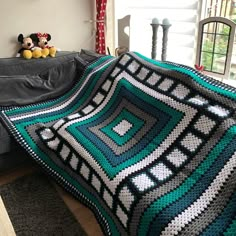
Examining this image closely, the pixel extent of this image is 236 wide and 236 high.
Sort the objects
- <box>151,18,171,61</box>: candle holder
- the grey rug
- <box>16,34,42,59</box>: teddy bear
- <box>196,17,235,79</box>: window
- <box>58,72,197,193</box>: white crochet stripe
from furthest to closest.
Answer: <box>16,34,42,59</box>: teddy bear
<box>151,18,171,61</box>: candle holder
<box>196,17,235,79</box>: window
the grey rug
<box>58,72,197,193</box>: white crochet stripe

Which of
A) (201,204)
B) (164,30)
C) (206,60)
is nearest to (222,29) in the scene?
(206,60)

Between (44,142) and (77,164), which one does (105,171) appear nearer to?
(77,164)

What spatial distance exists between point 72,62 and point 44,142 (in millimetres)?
849

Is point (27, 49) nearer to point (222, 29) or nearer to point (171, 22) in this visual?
point (171, 22)

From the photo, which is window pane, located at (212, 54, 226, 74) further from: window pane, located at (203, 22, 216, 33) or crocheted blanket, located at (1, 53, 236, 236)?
crocheted blanket, located at (1, 53, 236, 236)

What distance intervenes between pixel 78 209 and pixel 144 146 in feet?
1.93

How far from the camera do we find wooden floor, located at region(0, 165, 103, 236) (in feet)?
4.90

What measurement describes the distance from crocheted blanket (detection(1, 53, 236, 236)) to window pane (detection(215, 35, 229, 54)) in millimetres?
404

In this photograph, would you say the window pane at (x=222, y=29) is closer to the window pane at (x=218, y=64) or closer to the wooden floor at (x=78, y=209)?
the window pane at (x=218, y=64)

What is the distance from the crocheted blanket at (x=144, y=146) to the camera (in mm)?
1043

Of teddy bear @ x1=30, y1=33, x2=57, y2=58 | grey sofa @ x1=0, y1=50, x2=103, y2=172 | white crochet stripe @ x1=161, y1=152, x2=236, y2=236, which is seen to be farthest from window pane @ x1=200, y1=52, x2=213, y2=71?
teddy bear @ x1=30, y1=33, x2=57, y2=58

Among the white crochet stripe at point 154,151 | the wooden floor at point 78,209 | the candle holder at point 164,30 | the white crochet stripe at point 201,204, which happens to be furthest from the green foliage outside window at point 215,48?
the wooden floor at point 78,209

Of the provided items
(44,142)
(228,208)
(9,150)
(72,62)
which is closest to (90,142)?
(44,142)

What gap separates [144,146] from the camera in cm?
135
